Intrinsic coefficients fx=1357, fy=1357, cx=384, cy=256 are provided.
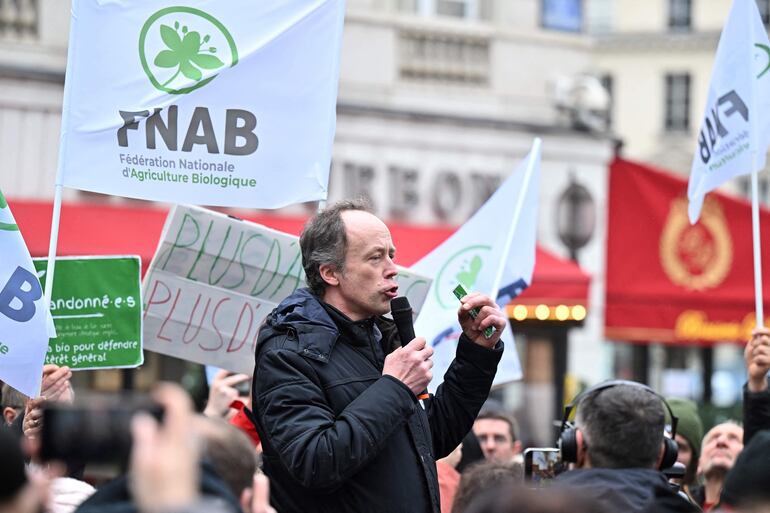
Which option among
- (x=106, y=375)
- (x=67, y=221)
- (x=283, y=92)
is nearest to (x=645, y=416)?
(x=283, y=92)

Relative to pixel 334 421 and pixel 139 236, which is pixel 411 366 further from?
pixel 139 236

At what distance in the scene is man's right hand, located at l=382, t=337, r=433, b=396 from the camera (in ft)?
13.4

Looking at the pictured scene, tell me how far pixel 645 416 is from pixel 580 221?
12.1 metres

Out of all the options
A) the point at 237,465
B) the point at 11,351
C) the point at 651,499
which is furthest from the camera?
the point at 11,351

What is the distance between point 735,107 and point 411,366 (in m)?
3.38

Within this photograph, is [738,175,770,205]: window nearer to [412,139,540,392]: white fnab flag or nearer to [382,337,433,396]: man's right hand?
[412,139,540,392]: white fnab flag

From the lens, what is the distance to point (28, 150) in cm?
1298

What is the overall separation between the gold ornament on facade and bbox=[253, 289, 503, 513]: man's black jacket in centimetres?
1120

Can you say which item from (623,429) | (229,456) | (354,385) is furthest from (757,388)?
(229,456)

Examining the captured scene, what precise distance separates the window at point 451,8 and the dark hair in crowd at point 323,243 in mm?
11278

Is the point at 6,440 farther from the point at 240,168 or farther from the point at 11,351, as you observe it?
the point at 240,168

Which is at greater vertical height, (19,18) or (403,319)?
(19,18)

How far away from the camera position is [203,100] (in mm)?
5691

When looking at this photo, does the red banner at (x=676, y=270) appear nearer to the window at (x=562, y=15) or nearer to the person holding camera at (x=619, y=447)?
the window at (x=562, y=15)
